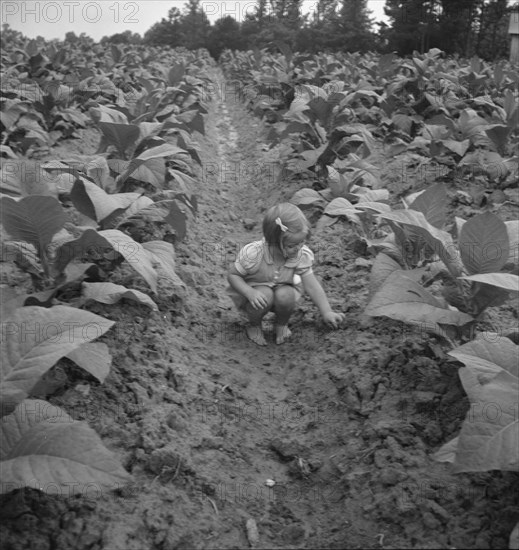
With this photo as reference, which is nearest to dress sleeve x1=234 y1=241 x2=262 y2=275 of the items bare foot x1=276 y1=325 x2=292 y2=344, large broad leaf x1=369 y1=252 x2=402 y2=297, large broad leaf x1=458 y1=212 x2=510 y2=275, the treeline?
bare foot x1=276 y1=325 x2=292 y2=344

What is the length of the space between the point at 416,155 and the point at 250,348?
3538 millimetres

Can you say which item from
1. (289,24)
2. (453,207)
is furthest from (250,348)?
(289,24)

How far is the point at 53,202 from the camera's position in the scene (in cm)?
249

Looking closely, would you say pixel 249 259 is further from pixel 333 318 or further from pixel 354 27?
pixel 354 27

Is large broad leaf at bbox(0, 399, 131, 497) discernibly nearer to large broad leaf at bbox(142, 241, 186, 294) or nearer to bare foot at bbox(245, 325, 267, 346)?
large broad leaf at bbox(142, 241, 186, 294)

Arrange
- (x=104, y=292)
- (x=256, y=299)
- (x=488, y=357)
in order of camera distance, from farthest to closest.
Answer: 1. (x=256, y=299)
2. (x=104, y=292)
3. (x=488, y=357)

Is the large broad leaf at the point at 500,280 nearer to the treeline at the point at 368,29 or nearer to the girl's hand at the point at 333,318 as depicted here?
the girl's hand at the point at 333,318

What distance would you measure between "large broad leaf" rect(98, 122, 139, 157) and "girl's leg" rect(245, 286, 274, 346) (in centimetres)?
161

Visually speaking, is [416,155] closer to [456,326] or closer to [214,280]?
[214,280]

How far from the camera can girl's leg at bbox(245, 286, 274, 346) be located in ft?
11.0

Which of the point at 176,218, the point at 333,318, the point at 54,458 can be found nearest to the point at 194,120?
the point at 176,218

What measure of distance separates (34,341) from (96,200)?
1175 millimetres

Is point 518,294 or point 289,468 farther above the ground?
point 518,294

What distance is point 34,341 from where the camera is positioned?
1.83m
